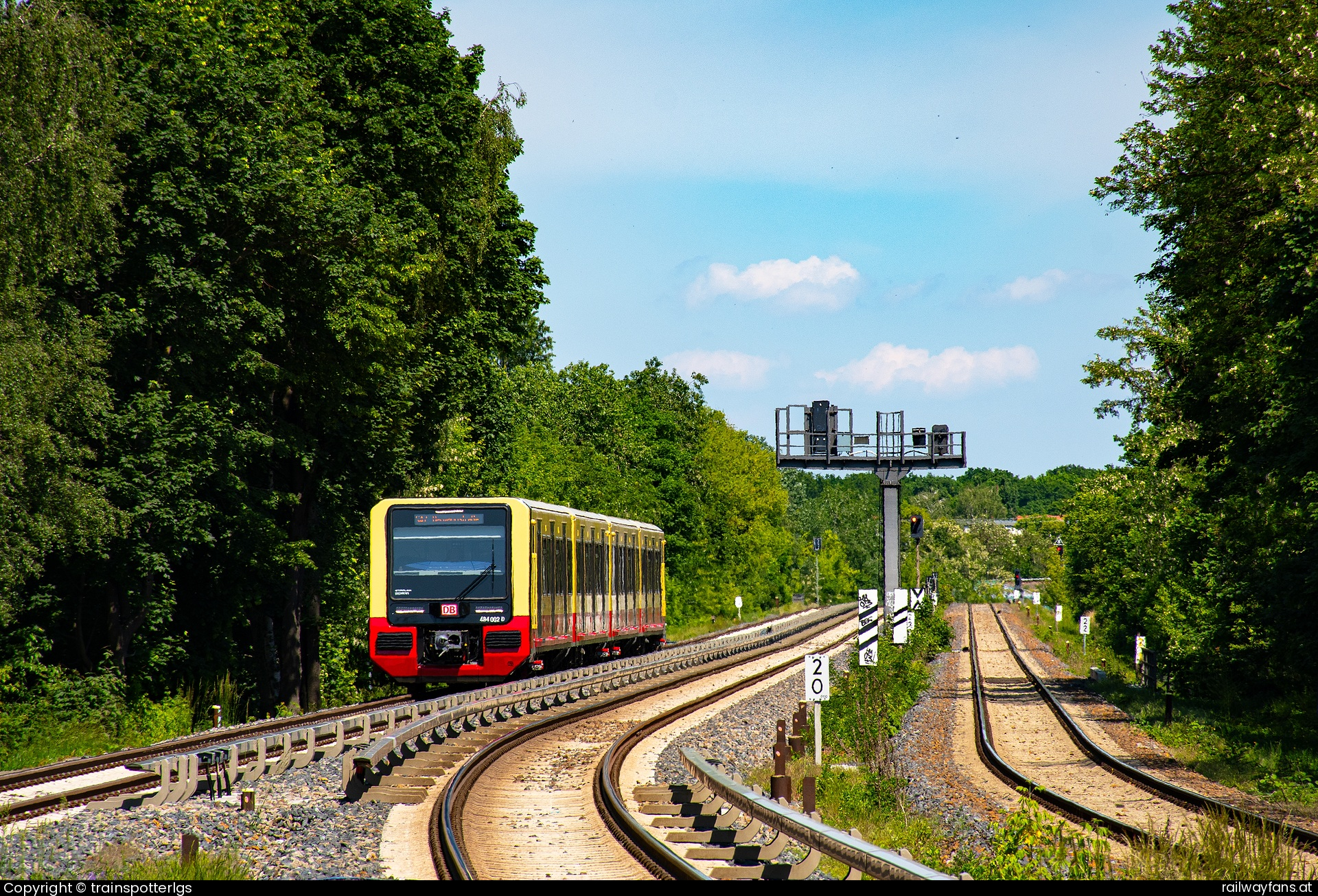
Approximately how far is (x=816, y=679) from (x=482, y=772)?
14.3 ft

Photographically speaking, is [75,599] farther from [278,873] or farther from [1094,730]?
[1094,730]

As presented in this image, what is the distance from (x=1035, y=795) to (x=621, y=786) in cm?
485

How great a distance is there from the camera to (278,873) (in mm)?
9531

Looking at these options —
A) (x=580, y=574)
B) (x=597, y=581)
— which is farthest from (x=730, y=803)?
(x=597, y=581)

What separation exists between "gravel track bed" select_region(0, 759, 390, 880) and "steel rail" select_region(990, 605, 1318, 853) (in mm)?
7496

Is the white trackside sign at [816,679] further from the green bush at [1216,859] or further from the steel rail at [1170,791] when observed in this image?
the green bush at [1216,859]

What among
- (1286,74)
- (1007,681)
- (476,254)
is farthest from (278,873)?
(1007,681)

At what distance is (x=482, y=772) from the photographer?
14750 mm

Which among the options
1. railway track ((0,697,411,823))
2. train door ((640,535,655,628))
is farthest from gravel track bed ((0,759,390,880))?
train door ((640,535,655,628))

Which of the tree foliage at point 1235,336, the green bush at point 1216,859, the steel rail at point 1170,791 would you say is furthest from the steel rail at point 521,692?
the tree foliage at point 1235,336

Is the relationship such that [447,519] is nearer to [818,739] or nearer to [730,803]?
[818,739]

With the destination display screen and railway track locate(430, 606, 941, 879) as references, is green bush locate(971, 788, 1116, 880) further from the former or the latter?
the destination display screen

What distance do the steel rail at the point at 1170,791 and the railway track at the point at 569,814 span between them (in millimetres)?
4553

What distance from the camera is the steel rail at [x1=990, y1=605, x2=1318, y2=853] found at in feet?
37.1
